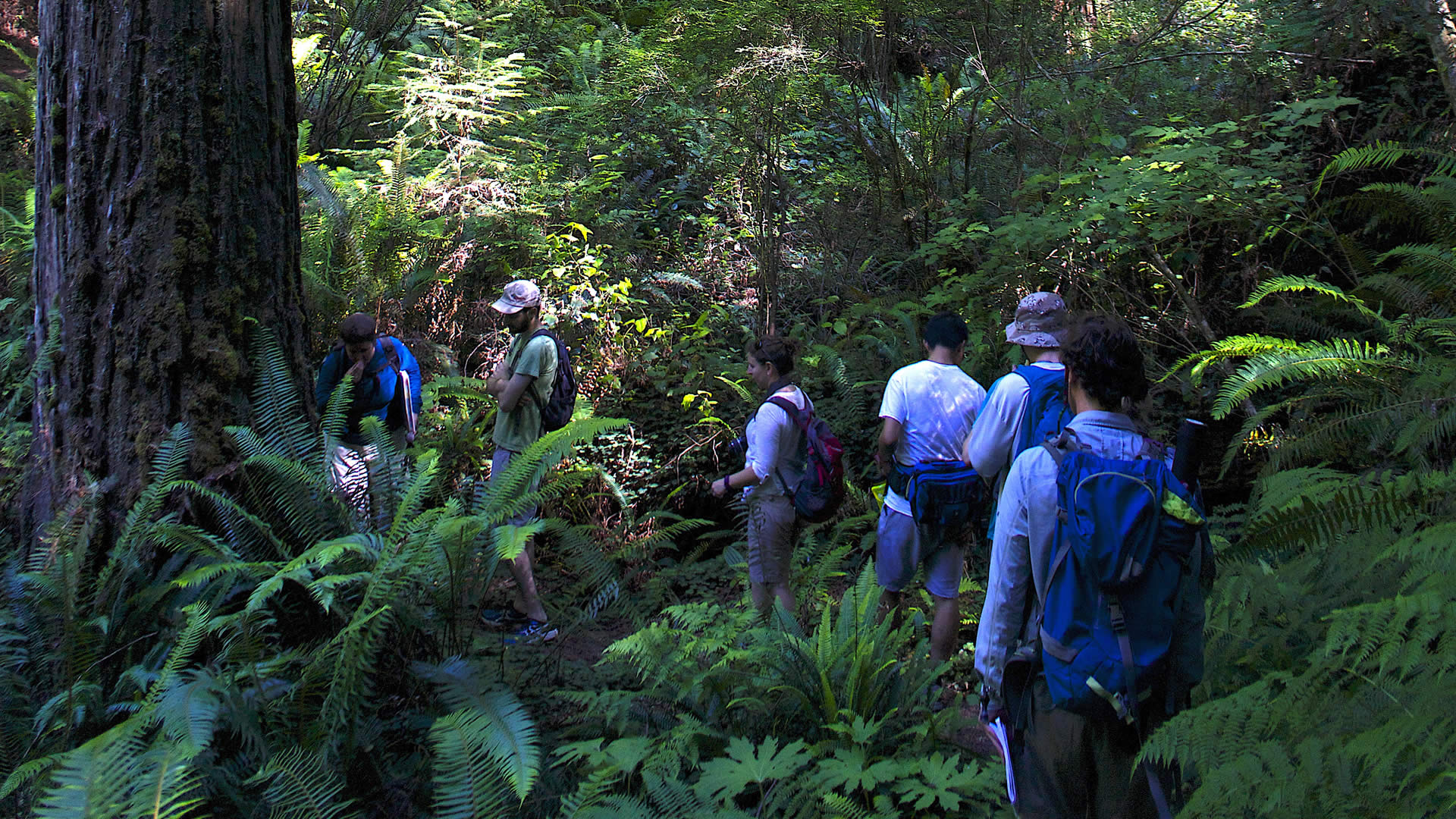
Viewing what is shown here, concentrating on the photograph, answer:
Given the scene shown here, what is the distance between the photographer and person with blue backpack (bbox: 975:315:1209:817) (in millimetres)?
2250

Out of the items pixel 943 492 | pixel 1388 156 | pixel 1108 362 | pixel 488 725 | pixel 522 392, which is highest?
pixel 1388 156

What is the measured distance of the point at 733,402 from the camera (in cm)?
759

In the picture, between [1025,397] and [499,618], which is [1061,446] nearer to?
[1025,397]

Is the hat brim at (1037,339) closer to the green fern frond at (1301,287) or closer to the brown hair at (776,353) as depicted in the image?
the brown hair at (776,353)

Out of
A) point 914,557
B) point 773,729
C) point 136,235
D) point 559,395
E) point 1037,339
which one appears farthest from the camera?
point 559,395

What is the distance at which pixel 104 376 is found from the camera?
3520mm

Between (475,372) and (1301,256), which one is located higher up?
(1301,256)

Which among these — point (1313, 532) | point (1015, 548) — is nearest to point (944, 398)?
point (1313, 532)

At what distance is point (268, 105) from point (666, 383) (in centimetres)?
437

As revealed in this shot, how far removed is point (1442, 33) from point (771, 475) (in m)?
5.46

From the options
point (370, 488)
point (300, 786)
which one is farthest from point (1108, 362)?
point (370, 488)

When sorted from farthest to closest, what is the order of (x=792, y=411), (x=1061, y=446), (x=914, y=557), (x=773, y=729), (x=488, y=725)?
(x=792, y=411) → (x=914, y=557) → (x=773, y=729) → (x=488, y=725) → (x=1061, y=446)

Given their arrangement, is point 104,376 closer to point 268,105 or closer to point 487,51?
point 268,105

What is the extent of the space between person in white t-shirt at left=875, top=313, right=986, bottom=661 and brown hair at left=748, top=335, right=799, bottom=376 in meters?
0.58
